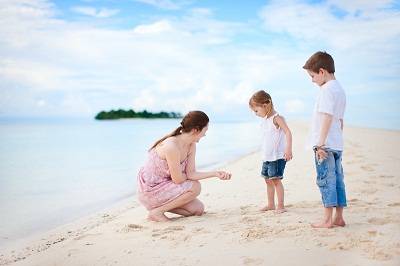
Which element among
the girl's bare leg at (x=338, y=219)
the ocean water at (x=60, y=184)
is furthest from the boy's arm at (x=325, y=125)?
the ocean water at (x=60, y=184)

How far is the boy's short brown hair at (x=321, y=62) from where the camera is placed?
407cm

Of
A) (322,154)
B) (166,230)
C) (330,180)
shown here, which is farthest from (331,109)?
(166,230)

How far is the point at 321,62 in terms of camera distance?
407 cm

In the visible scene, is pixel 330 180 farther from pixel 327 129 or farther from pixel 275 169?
pixel 275 169

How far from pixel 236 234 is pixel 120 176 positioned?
549cm

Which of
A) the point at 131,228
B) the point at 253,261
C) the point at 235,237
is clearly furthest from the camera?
the point at 131,228

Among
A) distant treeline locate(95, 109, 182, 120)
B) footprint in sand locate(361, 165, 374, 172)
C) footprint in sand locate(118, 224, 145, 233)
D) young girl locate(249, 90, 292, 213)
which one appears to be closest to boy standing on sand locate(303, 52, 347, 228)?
young girl locate(249, 90, 292, 213)

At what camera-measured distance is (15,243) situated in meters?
4.69

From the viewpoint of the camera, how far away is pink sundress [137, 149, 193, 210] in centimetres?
479

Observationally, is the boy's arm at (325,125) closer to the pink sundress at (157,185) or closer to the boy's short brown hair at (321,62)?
the boy's short brown hair at (321,62)

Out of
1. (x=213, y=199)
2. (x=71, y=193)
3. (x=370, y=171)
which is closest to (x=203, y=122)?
(x=213, y=199)

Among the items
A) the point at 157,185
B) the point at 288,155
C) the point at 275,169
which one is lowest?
the point at 157,185

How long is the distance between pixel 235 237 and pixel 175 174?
3.65ft

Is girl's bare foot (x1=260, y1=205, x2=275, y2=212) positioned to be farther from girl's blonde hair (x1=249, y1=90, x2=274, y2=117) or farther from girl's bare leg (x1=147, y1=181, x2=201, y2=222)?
girl's blonde hair (x1=249, y1=90, x2=274, y2=117)
